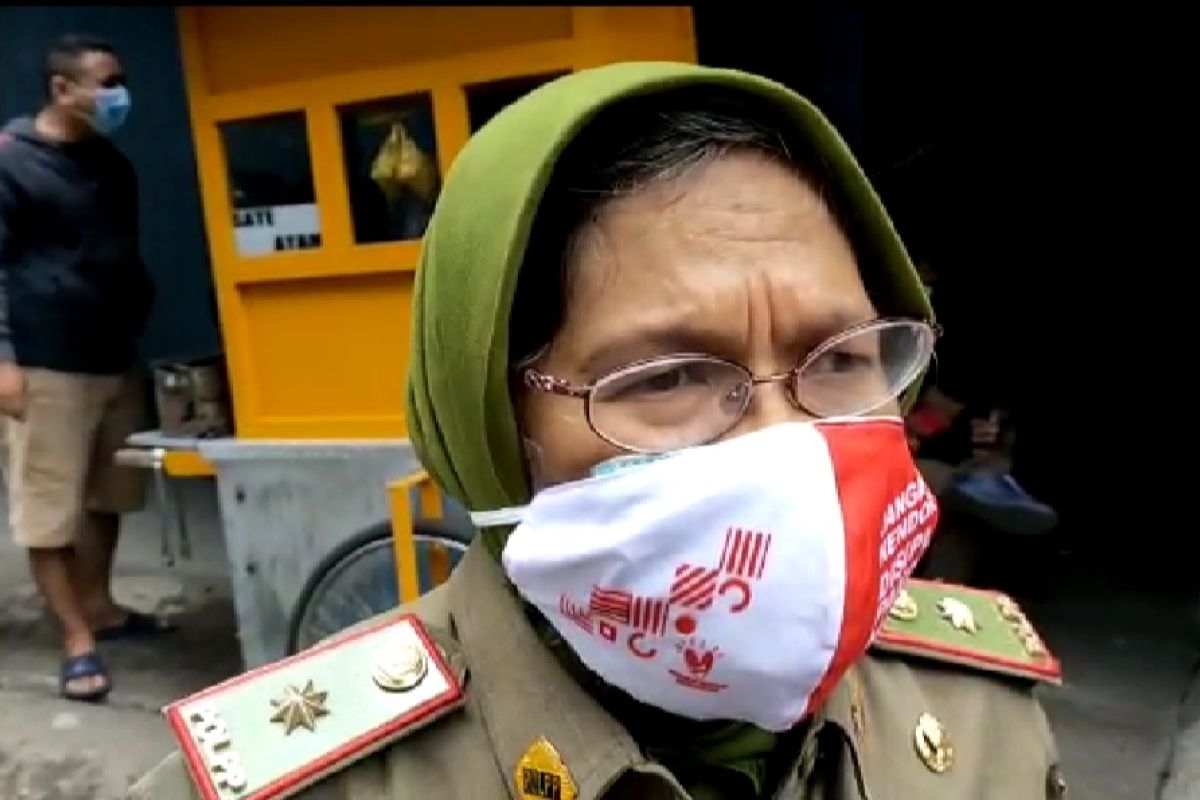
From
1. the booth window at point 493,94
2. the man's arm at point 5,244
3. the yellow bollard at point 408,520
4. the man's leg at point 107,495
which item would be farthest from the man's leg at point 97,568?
the booth window at point 493,94

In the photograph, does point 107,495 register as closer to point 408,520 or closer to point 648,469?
point 408,520

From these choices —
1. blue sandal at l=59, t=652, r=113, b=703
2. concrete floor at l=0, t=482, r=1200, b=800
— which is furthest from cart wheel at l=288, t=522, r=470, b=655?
blue sandal at l=59, t=652, r=113, b=703

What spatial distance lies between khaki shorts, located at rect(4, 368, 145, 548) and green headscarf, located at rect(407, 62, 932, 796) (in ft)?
10.2

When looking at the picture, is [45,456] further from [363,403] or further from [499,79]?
[499,79]

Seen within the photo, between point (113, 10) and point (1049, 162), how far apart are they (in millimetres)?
3637

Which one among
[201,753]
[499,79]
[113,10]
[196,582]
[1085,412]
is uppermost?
[113,10]

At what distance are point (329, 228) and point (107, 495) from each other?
1.39 m

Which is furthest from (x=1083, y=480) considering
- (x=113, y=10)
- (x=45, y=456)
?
(x=113, y=10)

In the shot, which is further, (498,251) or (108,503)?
(108,503)

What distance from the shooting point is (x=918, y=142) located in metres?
5.27

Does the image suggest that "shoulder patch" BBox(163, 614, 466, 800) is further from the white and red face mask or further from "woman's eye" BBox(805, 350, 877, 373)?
"woman's eye" BBox(805, 350, 877, 373)

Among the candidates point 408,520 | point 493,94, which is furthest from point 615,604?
point 493,94

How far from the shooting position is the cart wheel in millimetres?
3331

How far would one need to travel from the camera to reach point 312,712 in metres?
1.15
